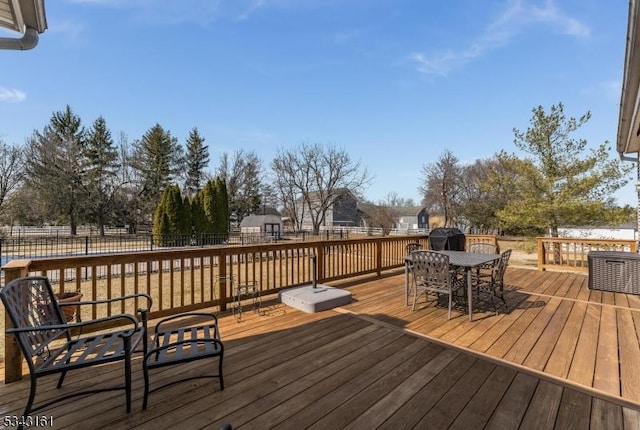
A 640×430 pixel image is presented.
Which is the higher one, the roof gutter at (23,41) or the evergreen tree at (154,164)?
the evergreen tree at (154,164)

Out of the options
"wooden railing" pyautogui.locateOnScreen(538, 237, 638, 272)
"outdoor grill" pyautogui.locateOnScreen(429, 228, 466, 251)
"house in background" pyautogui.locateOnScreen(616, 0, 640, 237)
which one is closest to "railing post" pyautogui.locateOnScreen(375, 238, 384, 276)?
"outdoor grill" pyautogui.locateOnScreen(429, 228, 466, 251)

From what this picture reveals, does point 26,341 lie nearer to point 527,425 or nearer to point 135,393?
point 135,393

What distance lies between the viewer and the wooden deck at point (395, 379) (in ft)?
6.00

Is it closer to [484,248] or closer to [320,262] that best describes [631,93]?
[484,248]

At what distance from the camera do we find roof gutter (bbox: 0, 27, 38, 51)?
294 cm

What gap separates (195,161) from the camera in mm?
33938

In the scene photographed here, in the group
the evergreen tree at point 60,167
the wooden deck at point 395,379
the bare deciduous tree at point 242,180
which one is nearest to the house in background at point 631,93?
the wooden deck at point 395,379

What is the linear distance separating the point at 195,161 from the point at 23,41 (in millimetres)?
33225

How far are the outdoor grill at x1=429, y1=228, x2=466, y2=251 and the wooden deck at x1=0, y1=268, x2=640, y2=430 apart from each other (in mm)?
2590

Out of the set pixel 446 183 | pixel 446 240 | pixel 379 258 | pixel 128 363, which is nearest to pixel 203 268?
pixel 128 363

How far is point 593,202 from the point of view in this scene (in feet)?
33.6

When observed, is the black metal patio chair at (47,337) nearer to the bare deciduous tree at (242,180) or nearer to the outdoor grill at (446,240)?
the outdoor grill at (446,240)

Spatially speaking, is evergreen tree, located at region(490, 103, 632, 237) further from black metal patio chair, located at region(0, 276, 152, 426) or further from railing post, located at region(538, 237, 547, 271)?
black metal patio chair, located at region(0, 276, 152, 426)

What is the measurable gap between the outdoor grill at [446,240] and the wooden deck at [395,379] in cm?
259
